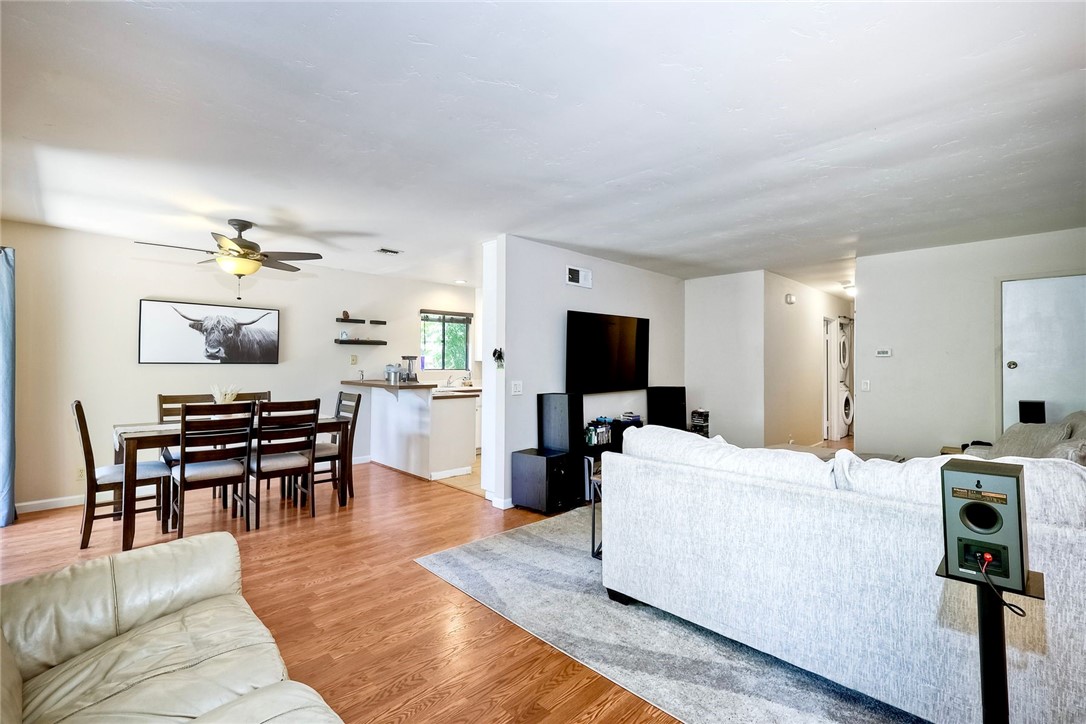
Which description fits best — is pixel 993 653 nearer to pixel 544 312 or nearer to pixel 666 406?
pixel 544 312

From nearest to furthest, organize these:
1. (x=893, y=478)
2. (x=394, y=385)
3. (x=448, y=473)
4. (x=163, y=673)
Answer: (x=163, y=673) < (x=893, y=478) < (x=394, y=385) < (x=448, y=473)

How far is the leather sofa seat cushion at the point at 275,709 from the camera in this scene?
949 millimetres

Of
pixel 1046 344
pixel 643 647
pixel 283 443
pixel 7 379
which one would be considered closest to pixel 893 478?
pixel 643 647

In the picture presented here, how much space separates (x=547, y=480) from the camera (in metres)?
4.02

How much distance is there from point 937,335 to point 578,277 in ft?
11.6

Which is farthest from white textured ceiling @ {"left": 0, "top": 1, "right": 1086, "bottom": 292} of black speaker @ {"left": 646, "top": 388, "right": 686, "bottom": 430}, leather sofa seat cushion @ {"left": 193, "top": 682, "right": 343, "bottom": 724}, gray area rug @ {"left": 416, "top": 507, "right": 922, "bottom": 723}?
black speaker @ {"left": 646, "top": 388, "right": 686, "bottom": 430}

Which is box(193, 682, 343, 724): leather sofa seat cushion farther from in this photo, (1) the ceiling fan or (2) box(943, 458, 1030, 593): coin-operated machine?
(1) the ceiling fan

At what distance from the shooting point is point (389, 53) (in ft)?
5.74

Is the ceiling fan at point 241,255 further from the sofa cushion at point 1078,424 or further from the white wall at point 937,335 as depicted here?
the white wall at point 937,335

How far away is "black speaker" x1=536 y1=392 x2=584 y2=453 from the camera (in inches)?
173

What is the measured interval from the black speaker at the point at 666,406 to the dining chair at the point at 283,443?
3843 mm

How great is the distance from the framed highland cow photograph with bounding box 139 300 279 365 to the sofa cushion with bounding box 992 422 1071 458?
6.52 meters

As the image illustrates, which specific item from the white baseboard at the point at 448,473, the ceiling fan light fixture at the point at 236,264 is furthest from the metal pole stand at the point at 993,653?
the white baseboard at the point at 448,473

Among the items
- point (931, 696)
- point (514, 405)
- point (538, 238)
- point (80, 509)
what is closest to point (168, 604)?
point (931, 696)
